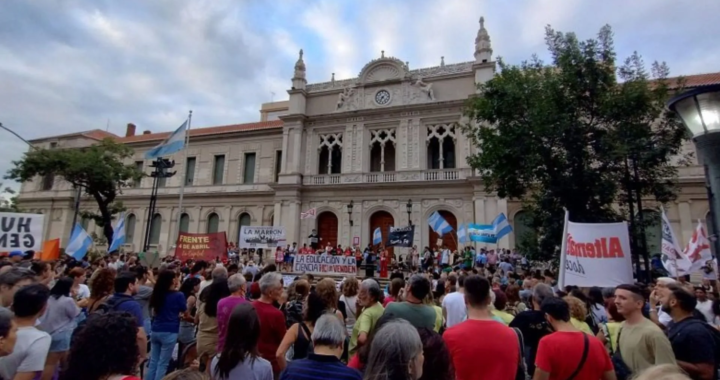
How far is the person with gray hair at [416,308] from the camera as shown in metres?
3.98

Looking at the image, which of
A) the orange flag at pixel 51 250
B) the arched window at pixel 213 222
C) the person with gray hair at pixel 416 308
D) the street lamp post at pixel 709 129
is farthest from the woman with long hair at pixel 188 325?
the arched window at pixel 213 222

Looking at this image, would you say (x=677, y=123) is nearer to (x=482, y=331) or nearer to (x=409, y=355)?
(x=482, y=331)

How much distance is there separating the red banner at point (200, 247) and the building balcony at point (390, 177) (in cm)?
1107

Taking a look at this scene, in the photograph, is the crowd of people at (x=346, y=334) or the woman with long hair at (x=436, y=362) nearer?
the crowd of people at (x=346, y=334)

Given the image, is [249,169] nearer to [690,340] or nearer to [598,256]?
[598,256]

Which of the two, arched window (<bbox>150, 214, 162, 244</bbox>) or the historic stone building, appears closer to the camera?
the historic stone building

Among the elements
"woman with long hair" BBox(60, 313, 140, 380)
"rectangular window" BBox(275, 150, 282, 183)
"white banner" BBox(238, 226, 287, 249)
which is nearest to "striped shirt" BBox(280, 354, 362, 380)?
"woman with long hair" BBox(60, 313, 140, 380)

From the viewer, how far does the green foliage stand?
510 inches

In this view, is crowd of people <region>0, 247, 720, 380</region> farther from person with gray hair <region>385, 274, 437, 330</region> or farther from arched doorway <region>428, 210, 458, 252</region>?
arched doorway <region>428, 210, 458, 252</region>

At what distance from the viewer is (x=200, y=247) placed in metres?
15.5

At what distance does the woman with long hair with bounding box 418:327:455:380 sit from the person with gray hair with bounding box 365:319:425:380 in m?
0.13

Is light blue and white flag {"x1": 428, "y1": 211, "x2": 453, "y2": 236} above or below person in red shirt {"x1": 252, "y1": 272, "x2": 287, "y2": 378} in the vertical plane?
above

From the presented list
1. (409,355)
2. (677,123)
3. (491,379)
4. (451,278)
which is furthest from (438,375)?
(677,123)

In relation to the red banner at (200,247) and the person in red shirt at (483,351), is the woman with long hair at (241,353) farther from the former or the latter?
the red banner at (200,247)
